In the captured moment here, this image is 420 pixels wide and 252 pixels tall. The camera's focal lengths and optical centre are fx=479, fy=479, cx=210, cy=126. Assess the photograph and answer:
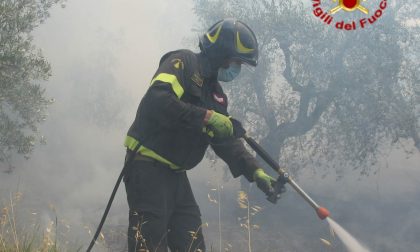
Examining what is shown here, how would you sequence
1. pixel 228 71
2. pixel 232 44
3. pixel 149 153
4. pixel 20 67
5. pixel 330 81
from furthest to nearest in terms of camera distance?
1. pixel 330 81
2. pixel 20 67
3. pixel 228 71
4. pixel 232 44
5. pixel 149 153

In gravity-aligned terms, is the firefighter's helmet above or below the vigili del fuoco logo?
below

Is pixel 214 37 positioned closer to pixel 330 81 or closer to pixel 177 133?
pixel 177 133

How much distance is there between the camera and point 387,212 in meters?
17.6

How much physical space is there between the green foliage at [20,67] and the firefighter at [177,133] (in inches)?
279

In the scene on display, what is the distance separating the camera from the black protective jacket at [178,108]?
10.5ft

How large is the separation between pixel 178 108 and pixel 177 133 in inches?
10.4

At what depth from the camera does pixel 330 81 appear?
14.7 m

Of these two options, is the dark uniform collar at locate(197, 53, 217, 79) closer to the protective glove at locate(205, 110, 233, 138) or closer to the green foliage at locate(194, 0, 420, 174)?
the protective glove at locate(205, 110, 233, 138)

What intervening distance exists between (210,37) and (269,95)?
13499 mm

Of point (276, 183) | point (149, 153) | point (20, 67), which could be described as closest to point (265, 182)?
point (276, 183)

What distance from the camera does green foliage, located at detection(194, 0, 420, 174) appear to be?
13.8 metres

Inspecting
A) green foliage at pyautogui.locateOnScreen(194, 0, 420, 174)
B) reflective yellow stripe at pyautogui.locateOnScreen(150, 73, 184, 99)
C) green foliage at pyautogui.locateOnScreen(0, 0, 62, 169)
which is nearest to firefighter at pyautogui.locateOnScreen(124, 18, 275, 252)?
reflective yellow stripe at pyautogui.locateOnScreen(150, 73, 184, 99)

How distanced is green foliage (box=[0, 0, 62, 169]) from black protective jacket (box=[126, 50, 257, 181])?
7096 mm

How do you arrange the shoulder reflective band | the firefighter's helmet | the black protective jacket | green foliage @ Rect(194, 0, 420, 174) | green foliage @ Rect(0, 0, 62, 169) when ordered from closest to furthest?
the black protective jacket < the shoulder reflective band < the firefighter's helmet < green foliage @ Rect(0, 0, 62, 169) < green foliage @ Rect(194, 0, 420, 174)
